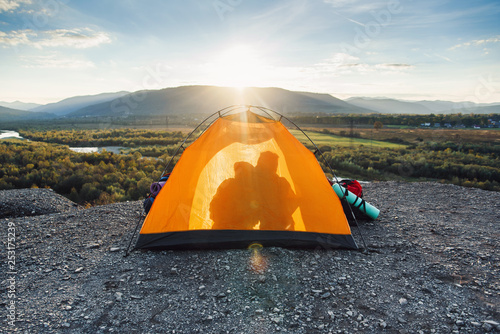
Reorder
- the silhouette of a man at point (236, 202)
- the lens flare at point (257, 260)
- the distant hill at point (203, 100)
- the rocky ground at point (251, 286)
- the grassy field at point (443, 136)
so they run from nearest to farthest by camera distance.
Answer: the rocky ground at point (251, 286), the lens flare at point (257, 260), the silhouette of a man at point (236, 202), the grassy field at point (443, 136), the distant hill at point (203, 100)

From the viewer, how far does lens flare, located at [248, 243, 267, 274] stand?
473 centimetres

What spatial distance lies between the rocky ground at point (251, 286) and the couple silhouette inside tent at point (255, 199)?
564 mm

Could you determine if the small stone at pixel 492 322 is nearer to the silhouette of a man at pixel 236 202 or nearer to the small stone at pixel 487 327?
the small stone at pixel 487 327

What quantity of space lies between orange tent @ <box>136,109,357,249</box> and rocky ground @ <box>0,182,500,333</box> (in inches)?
13.0

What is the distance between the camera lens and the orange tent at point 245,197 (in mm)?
5406

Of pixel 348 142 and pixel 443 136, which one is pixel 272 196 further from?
pixel 443 136

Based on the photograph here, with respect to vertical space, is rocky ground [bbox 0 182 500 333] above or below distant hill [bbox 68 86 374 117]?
below

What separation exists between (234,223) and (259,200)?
71 cm

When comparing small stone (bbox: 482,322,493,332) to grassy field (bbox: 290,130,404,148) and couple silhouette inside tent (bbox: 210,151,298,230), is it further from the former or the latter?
grassy field (bbox: 290,130,404,148)

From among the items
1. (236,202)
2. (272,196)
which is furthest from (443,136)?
(236,202)

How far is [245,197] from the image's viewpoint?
5.77 meters

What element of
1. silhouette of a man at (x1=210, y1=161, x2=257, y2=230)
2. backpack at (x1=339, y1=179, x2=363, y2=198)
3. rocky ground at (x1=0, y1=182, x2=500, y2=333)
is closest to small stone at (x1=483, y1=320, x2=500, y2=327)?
rocky ground at (x1=0, y1=182, x2=500, y2=333)

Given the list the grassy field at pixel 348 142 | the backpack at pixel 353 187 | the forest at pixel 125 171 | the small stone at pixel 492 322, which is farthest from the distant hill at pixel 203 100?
the small stone at pixel 492 322

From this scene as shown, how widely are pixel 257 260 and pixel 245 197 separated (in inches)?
52.6
